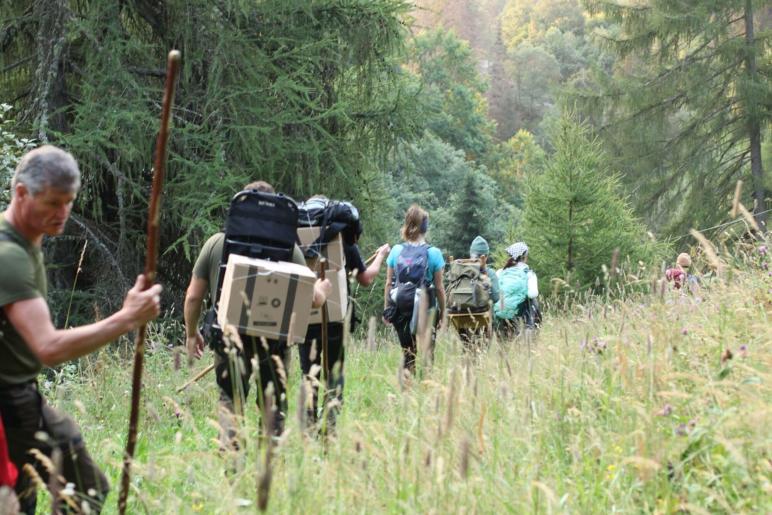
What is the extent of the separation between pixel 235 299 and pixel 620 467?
2075 millimetres

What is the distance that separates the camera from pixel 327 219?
5691mm

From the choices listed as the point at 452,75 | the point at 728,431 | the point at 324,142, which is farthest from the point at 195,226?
the point at 452,75

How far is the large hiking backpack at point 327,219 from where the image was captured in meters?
5.69

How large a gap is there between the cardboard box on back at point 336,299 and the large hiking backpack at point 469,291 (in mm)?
3417

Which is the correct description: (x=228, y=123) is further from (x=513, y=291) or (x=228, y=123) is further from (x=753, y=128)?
(x=753, y=128)

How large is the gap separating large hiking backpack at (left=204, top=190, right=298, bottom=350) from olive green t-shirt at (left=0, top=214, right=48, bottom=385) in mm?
1524

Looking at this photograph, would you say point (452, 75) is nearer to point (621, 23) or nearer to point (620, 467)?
point (621, 23)

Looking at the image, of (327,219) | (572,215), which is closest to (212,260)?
(327,219)

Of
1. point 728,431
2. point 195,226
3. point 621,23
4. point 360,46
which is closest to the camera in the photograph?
point 728,431

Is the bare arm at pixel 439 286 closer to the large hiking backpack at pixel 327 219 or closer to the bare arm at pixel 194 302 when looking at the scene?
the large hiking backpack at pixel 327 219

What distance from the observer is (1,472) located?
296 cm

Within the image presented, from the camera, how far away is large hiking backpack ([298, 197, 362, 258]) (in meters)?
5.69

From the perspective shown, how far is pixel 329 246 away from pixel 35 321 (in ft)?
9.46

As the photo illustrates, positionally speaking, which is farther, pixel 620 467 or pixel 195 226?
pixel 195 226
